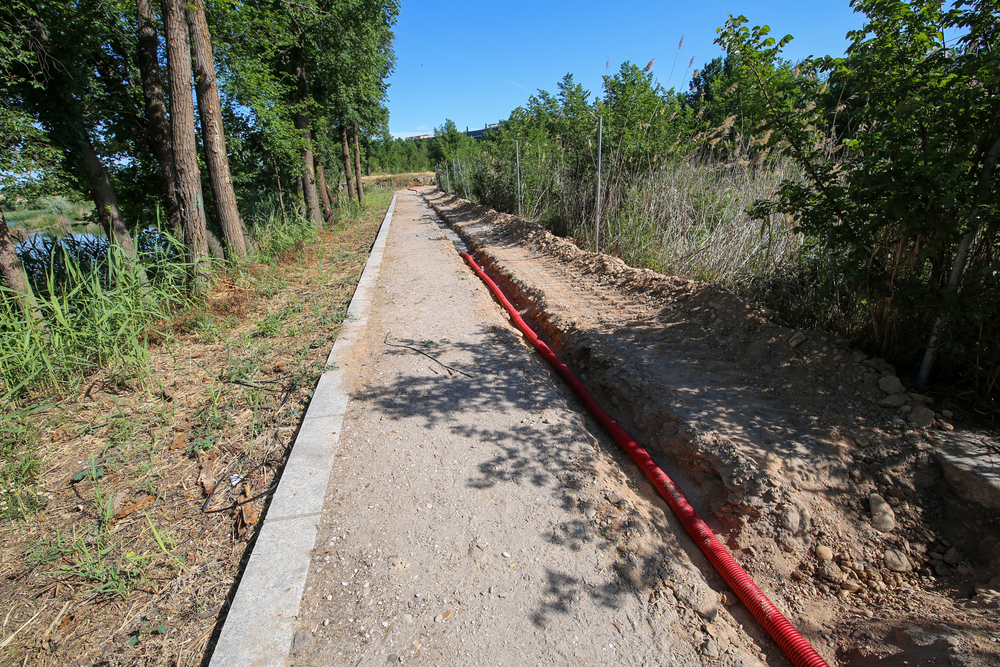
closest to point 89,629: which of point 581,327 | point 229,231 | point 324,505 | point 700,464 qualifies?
point 324,505

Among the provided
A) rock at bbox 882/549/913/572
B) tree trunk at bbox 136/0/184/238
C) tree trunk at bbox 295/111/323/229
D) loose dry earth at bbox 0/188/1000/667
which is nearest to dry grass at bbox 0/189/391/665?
loose dry earth at bbox 0/188/1000/667

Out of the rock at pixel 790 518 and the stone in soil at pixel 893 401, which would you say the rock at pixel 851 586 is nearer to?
the rock at pixel 790 518

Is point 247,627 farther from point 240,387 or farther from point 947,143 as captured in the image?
point 947,143

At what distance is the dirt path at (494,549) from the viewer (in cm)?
181

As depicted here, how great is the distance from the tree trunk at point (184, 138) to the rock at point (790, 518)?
228 inches

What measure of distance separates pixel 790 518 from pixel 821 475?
361 mm

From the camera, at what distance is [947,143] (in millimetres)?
2643

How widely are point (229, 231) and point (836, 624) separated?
7.44 metres

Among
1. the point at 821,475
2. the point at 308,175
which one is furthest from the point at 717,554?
the point at 308,175

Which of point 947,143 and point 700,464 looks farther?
point 700,464

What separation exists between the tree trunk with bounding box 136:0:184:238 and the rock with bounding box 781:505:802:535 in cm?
683

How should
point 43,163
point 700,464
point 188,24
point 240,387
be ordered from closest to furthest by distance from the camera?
point 700,464 → point 240,387 → point 43,163 → point 188,24

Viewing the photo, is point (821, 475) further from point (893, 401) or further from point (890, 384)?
point (890, 384)

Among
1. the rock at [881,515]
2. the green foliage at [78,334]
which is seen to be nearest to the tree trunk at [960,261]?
the rock at [881,515]
